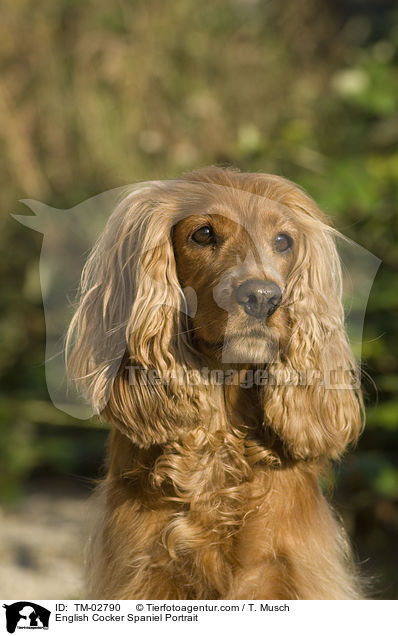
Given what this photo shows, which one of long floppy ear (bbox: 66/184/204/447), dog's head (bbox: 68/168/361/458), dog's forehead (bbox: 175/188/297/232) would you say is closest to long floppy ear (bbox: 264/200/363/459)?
dog's head (bbox: 68/168/361/458)

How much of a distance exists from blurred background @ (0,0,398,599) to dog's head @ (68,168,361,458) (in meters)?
1.35

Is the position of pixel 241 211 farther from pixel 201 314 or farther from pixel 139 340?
pixel 139 340

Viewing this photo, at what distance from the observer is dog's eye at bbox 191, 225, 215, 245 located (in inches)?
84.4

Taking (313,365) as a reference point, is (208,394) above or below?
below

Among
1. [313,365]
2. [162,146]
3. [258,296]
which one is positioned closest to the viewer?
[258,296]

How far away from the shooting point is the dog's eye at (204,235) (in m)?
2.14

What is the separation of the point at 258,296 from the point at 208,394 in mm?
442

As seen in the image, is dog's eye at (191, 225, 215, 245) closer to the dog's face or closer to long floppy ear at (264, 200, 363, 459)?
the dog's face

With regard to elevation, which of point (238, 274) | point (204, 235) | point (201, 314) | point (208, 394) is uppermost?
point (204, 235)

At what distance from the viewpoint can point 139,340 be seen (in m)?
2.21

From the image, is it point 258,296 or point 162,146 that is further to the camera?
point 162,146
